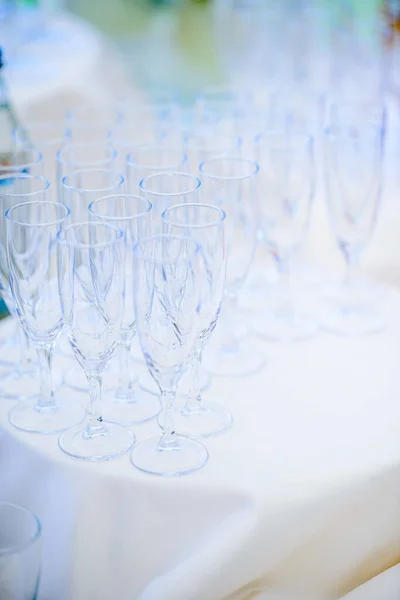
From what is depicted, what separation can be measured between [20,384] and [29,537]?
0.95ft

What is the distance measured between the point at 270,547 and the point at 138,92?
2.76 metres

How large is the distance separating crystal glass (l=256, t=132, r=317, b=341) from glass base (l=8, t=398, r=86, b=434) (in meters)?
0.36

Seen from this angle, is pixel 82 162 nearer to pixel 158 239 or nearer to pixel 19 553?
pixel 158 239

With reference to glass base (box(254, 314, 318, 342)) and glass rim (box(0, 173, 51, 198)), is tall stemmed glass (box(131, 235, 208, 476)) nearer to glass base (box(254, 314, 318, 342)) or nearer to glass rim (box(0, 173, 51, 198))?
glass rim (box(0, 173, 51, 198))

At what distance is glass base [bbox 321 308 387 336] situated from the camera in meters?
1.52

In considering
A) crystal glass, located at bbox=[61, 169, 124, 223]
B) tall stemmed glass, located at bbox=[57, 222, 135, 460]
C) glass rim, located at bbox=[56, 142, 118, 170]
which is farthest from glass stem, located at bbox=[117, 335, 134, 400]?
glass rim, located at bbox=[56, 142, 118, 170]

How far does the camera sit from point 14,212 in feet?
4.12

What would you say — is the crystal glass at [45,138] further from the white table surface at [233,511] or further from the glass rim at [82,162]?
the white table surface at [233,511]

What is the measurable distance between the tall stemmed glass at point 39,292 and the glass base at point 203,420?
0.14 m

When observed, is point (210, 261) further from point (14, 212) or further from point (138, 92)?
point (138, 92)

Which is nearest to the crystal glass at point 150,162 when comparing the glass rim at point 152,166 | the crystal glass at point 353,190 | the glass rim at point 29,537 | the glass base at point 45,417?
the glass rim at point 152,166

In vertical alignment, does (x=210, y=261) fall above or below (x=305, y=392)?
above

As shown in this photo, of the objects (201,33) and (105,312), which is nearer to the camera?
(105,312)

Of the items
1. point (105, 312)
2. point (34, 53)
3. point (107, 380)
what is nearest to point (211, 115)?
point (107, 380)
